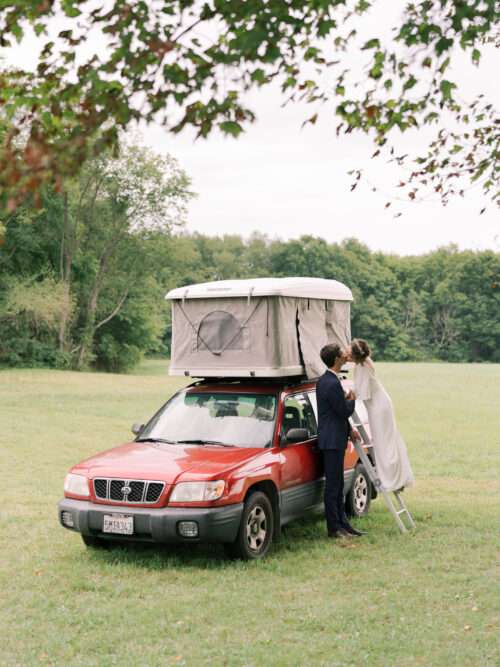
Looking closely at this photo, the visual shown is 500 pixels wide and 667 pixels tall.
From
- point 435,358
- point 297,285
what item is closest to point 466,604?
point 297,285

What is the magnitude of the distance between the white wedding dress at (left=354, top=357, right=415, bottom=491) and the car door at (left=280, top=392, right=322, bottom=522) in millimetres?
713

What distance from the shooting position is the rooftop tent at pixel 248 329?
389 inches

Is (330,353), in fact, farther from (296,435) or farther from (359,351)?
(296,435)

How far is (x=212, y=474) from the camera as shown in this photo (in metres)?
8.36

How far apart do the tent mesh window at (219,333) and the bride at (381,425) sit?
144cm

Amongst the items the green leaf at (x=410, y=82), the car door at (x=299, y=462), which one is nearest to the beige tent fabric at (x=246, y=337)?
the car door at (x=299, y=462)

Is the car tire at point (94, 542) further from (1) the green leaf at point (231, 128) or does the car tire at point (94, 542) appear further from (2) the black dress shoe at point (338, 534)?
(1) the green leaf at point (231, 128)

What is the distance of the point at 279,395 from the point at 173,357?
1.57 meters

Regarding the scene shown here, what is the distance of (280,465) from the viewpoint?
30.3 feet

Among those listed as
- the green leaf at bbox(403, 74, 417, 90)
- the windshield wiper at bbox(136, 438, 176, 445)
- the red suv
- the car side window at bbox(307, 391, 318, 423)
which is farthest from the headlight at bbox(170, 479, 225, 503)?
the green leaf at bbox(403, 74, 417, 90)

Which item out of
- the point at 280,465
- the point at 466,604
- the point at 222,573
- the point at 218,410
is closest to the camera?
the point at 466,604

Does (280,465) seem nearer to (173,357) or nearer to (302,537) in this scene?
(302,537)

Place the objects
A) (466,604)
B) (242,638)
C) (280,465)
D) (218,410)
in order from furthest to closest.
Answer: (218,410) < (280,465) < (466,604) < (242,638)

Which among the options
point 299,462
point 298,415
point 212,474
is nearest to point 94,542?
point 212,474
